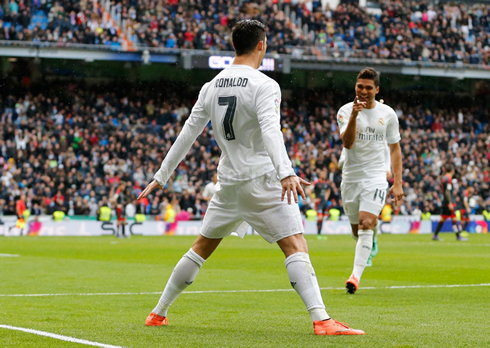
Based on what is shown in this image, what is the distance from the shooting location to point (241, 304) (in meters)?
7.63

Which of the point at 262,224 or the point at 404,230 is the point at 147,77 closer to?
the point at 404,230

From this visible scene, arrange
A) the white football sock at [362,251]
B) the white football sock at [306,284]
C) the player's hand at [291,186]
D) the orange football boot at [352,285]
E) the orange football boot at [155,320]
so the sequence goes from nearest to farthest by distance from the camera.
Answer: the player's hand at [291,186] < the white football sock at [306,284] < the orange football boot at [155,320] < the orange football boot at [352,285] < the white football sock at [362,251]

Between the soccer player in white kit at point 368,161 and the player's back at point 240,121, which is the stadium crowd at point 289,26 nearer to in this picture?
the soccer player in white kit at point 368,161

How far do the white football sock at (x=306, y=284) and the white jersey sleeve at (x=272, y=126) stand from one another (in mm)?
652

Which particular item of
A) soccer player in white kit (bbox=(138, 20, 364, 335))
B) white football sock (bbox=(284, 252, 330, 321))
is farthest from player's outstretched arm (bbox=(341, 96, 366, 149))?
white football sock (bbox=(284, 252, 330, 321))

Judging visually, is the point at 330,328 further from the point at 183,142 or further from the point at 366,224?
the point at 366,224

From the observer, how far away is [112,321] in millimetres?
6258

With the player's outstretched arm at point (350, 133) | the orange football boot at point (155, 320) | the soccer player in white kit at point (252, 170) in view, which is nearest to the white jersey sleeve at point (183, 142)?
the soccer player in white kit at point (252, 170)

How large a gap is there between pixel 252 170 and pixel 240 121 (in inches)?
14.2

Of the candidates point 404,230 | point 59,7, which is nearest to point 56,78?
point 59,7

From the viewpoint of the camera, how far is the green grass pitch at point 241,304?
210 inches

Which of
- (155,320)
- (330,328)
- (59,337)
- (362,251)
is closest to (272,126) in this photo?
(330,328)

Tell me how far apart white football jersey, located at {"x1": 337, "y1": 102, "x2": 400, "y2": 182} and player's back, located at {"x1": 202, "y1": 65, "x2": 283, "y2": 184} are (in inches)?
150

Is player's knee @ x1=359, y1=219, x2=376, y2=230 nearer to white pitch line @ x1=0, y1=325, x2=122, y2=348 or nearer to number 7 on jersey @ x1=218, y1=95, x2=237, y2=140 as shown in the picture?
number 7 on jersey @ x1=218, y1=95, x2=237, y2=140
